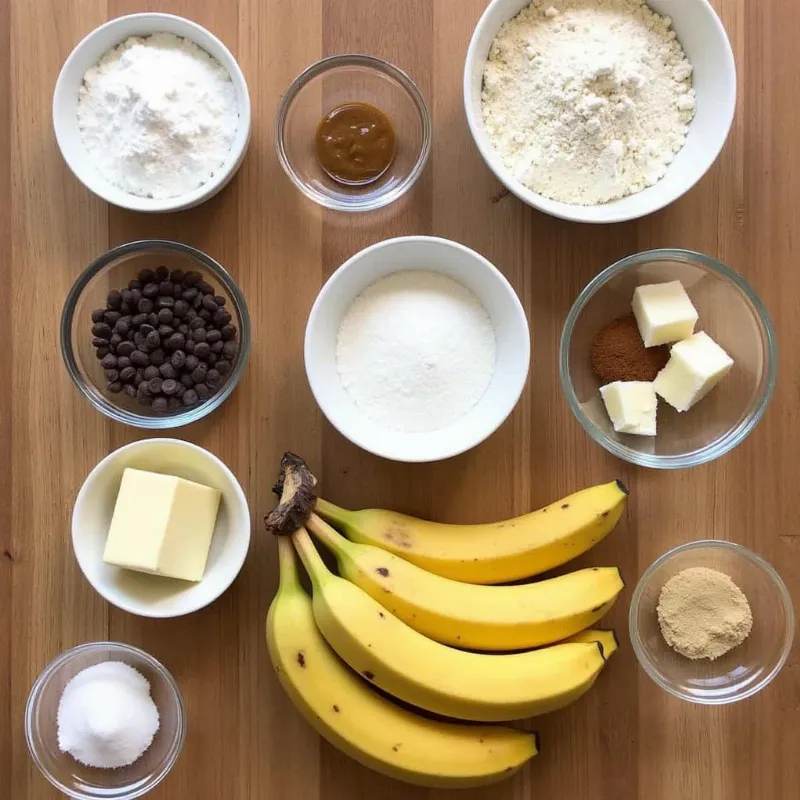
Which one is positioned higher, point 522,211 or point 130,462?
point 522,211

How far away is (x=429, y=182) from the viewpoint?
1.10 metres

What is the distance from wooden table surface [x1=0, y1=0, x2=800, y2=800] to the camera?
1091mm

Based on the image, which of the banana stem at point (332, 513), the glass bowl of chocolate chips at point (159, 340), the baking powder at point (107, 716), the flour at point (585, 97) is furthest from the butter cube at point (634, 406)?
the baking powder at point (107, 716)

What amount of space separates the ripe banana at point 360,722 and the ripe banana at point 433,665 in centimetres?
3

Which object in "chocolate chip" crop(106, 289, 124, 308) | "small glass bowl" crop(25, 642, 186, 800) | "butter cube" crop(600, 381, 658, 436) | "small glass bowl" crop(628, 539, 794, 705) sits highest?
"chocolate chip" crop(106, 289, 124, 308)

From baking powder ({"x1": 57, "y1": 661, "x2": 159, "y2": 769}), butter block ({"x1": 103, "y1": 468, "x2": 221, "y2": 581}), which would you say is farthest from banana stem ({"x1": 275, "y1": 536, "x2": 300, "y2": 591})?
baking powder ({"x1": 57, "y1": 661, "x2": 159, "y2": 769})

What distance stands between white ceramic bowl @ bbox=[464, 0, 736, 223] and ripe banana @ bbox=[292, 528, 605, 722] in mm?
A: 558

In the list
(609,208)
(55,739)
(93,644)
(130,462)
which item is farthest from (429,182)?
(55,739)

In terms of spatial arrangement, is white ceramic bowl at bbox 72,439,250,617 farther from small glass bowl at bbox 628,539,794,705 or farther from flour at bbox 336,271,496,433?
small glass bowl at bbox 628,539,794,705

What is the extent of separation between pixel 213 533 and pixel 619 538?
59 centimetres

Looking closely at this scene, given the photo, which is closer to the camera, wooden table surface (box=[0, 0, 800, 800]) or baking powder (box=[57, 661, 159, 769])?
baking powder (box=[57, 661, 159, 769])

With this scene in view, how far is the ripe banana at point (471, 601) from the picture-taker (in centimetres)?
99

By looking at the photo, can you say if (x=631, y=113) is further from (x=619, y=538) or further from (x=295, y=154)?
(x=619, y=538)

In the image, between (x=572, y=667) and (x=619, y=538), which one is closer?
(x=572, y=667)
